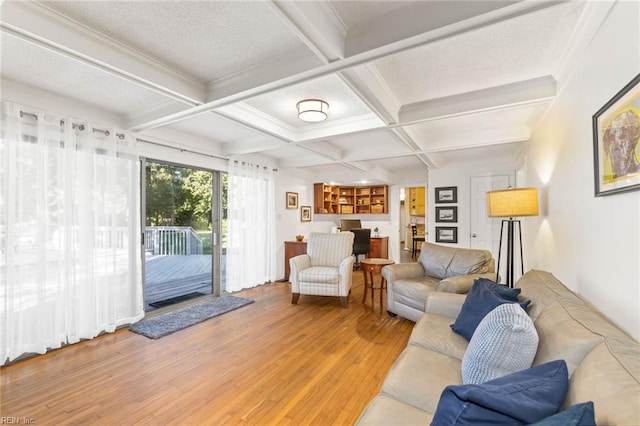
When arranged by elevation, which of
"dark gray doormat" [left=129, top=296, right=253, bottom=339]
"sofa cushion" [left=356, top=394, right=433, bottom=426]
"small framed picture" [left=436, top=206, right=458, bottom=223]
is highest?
"small framed picture" [left=436, top=206, right=458, bottom=223]

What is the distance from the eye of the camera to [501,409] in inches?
30.2

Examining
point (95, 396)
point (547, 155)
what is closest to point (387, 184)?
point (547, 155)

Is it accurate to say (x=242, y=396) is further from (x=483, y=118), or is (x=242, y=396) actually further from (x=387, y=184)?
(x=387, y=184)

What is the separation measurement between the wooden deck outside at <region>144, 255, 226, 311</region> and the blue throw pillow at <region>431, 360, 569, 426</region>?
426cm

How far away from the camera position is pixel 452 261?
3492 millimetres

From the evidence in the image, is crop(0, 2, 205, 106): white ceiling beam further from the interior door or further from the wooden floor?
the interior door

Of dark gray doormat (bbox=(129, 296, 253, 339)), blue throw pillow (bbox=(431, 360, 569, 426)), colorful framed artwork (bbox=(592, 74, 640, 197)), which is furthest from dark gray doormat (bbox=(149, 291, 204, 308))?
colorful framed artwork (bbox=(592, 74, 640, 197))

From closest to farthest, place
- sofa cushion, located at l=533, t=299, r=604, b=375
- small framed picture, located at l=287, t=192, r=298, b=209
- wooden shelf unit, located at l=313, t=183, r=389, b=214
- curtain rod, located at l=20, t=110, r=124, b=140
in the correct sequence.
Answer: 1. sofa cushion, located at l=533, t=299, r=604, b=375
2. curtain rod, located at l=20, t=110, r=124, b=140
3. small framed picture, located at l=287, t=192, r=298, b=209
4. wooden shelf unit, located at l=313, t=183, r=389, b=214

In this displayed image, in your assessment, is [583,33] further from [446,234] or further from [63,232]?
[446,234]

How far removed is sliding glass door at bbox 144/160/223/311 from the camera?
3869mm

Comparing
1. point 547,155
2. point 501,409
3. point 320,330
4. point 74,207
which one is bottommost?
point 320,330

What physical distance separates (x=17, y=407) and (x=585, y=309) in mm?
3453

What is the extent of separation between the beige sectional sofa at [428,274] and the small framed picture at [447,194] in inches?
94.5

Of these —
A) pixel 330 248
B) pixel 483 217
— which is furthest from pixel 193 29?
pixel 483 217
